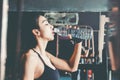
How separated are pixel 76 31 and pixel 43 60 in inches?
11.8

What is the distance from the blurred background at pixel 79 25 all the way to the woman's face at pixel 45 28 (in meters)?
0.03

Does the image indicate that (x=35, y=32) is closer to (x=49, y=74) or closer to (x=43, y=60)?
(x=43, y=60)

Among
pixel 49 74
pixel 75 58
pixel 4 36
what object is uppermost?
pixel 4 36

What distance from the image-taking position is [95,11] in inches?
77.5

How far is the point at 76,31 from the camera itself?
6.53ft

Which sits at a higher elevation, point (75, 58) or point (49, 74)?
point (75, 58)

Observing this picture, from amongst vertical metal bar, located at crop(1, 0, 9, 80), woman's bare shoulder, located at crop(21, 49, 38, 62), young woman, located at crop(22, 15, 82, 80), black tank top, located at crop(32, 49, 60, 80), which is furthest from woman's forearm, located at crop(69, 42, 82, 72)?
vertical metal bar, located at crop(1, 0, 9, 80)

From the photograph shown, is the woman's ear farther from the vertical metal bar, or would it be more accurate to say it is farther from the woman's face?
the vertical metal bar

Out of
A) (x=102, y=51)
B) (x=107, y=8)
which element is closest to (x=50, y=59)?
(x=102, y=51)

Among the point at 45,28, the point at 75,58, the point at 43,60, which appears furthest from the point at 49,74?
the point at 45,28

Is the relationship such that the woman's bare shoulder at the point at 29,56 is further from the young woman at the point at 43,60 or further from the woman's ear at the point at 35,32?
the woman's ear at the point at 35,32

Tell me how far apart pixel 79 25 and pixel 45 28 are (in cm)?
23

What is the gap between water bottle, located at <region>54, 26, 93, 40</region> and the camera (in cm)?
198

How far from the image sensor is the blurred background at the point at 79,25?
193cm
